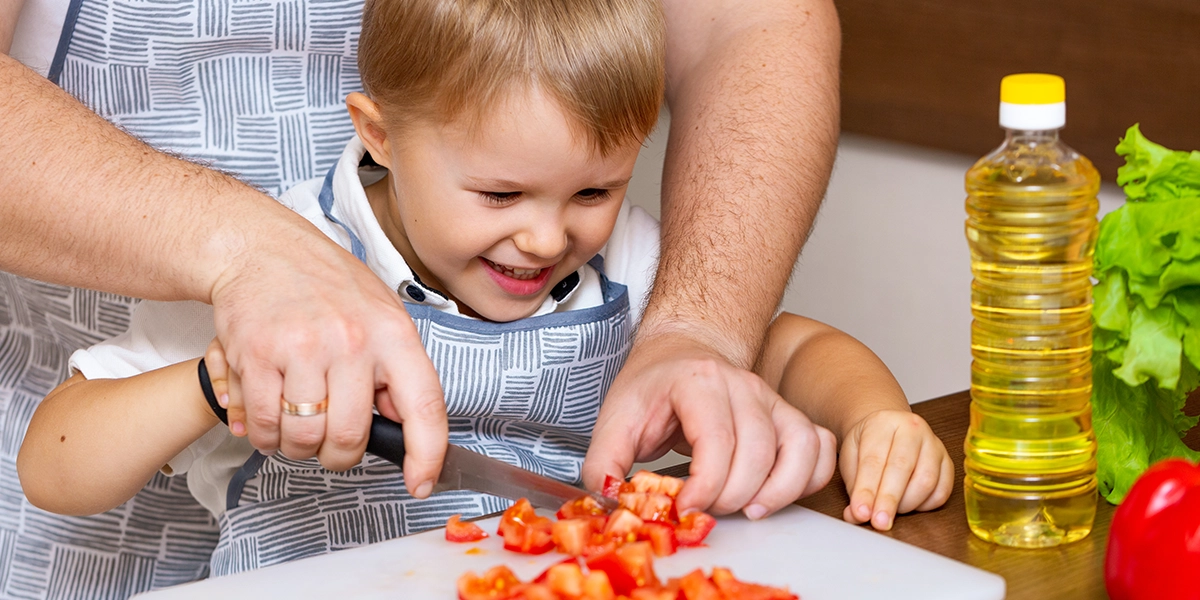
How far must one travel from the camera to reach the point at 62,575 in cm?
150

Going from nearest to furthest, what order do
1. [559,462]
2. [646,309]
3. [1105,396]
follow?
[1105,396], [646,309], [559,462]

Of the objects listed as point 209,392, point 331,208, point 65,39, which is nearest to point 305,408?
point 209,392

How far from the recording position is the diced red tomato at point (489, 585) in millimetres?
823

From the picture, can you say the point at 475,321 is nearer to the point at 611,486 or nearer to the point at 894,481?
the point at 611,486

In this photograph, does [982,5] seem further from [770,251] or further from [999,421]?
[999,421]

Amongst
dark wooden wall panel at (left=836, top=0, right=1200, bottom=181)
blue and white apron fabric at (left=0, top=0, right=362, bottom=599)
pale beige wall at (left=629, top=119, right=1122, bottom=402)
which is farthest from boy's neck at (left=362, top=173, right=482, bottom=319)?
pale beige wall at (left=629, top=119, right=1122, bottom=402)

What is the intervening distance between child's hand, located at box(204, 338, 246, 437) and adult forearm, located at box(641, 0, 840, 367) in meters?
0.43

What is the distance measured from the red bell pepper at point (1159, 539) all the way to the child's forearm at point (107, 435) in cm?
76

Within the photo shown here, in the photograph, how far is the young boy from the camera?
3.73 ft

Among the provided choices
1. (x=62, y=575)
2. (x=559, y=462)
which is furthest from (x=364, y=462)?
(x=62, y=575)

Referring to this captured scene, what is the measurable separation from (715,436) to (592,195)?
1.12 feet

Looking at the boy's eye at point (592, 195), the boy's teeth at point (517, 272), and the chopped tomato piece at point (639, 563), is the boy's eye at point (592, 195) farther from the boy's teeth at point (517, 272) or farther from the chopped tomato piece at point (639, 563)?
the chopped tomato piece at point (639, 563)

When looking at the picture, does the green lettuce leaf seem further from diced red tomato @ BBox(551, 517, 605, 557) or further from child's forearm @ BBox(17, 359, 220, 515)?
child's forearm @ BBox(17, 359, 220, 515)

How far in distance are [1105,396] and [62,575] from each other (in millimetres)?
1212
